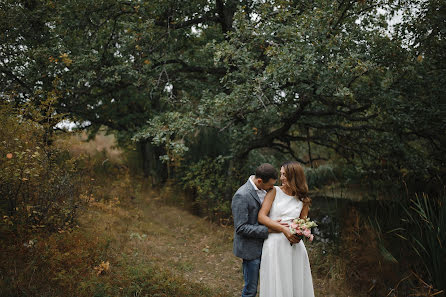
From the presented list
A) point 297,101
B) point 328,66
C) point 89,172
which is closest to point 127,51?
point 89,172

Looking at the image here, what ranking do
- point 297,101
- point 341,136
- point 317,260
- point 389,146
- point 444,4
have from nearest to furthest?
1. point 444,4
2. point 317,260
3. point 297,101
4. point 389,146
5. point 341,136

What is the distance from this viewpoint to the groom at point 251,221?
302cm

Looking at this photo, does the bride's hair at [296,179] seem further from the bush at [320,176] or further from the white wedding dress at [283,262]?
the bush at [320,176]

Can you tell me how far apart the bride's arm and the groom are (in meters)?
0.05

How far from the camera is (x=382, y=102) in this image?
5.75 metres

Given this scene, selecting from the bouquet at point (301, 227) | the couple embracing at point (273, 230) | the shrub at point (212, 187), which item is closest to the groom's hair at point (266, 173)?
the couple embracing at point (273, 230)

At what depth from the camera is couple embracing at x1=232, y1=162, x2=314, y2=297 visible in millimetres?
3000

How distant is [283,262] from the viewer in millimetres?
3016

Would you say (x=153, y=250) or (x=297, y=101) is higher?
(x=297, y=101)

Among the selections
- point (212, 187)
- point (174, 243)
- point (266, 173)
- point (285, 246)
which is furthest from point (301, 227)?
point (212, 187)

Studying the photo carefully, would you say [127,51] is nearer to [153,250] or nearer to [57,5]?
[57,5]

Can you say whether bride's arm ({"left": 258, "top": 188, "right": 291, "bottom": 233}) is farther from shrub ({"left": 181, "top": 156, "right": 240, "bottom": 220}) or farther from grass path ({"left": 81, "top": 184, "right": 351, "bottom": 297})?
shrub ({"left": 181, "top": 156, "right": 240, "bottom": 220})

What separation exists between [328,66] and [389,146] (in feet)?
9.95

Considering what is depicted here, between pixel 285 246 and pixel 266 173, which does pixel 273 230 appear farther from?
pixel 266 173
